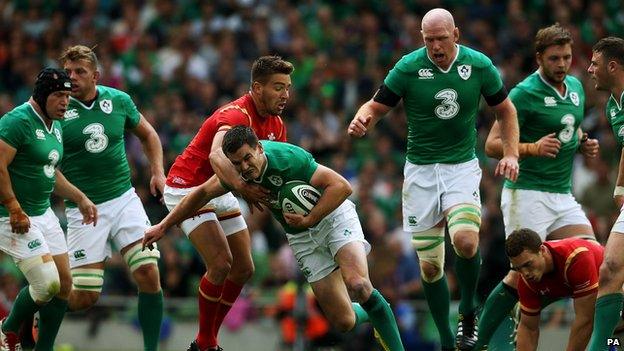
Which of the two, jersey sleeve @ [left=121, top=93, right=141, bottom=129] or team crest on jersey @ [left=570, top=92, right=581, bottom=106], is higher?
team crest on jersey @ [left=570, top=92, right=581, bottom=106]

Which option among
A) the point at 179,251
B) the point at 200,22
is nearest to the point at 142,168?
the point at 179,251

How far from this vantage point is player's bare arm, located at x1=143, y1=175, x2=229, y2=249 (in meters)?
10.6

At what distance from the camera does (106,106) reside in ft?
40.0

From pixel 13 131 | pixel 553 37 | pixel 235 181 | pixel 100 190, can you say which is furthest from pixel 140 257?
pixel 553 37

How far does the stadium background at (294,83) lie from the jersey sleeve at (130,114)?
203 inches

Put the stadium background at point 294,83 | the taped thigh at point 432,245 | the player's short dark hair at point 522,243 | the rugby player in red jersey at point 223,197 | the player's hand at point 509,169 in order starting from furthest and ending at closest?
the stadium background at point 294,83
the taped thigh at point 432,245
the rugby player in red jersey at point 223,197
the player's hand at point 509,169
the player's short dark hair at point 522,243

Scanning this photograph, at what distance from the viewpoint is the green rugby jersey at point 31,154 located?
11.4m

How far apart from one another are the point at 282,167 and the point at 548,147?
2667 millimetres

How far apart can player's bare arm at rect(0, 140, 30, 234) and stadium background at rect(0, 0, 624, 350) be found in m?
5.98

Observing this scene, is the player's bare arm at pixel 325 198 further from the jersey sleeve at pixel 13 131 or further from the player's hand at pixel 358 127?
the jersey sleeve at pixel 13 131

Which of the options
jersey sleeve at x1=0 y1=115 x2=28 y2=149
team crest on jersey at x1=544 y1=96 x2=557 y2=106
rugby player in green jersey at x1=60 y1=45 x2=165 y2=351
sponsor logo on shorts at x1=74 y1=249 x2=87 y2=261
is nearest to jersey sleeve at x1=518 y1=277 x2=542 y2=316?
team crest on jersey at x1=544 y1=96 x2=557 y2=106

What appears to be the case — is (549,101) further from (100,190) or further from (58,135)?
(58,135)

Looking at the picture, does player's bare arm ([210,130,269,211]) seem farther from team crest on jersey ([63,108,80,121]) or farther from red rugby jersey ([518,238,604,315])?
red rugby jersey ([518,238,604,315])

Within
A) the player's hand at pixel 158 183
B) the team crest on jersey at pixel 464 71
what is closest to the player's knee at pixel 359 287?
the team crest on jersey at pixel 464 71
